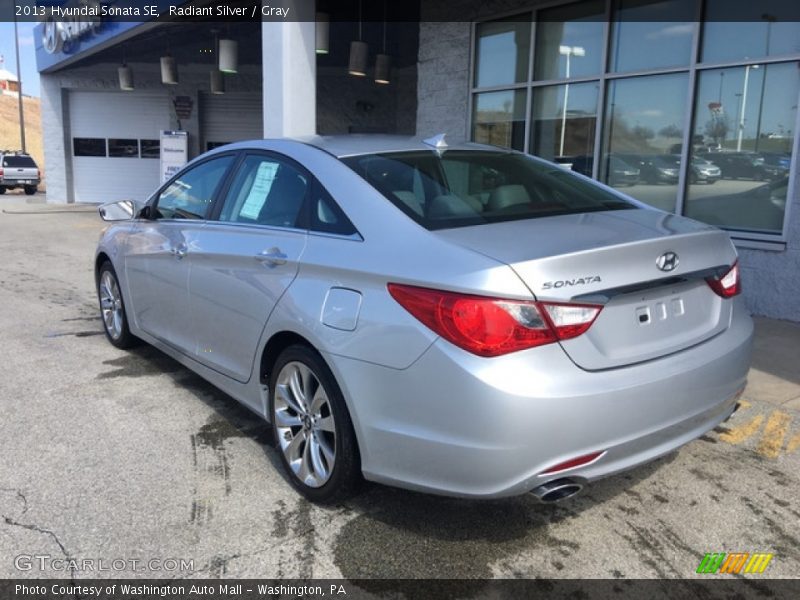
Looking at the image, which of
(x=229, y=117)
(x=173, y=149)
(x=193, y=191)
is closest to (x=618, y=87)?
(x=193, y=191)

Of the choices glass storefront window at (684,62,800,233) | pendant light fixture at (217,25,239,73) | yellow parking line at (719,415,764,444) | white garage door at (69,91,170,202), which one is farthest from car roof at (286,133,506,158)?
white garage door at (69,91,170,202)

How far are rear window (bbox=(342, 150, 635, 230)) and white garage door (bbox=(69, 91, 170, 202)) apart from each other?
22.5 m

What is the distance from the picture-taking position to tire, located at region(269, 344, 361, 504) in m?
2.90

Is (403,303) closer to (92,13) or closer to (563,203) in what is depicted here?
(563,203)

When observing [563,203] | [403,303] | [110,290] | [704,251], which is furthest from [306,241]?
[110,290]

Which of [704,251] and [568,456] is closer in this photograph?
[568,456]

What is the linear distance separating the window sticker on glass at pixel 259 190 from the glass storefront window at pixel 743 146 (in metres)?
5.02

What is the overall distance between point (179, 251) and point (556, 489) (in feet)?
8.87

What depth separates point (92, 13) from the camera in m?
15.1

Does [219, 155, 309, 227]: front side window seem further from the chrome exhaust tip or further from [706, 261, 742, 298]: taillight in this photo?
[706, 261, 742, 298]: taillight

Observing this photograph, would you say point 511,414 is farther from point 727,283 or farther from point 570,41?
point 570,41

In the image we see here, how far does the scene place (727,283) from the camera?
9.96 ft

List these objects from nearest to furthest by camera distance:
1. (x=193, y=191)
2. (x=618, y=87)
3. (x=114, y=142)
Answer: (x=193, y=191), (x=618, y=87), (x=114, y=142)

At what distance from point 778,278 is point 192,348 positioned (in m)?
5.22
